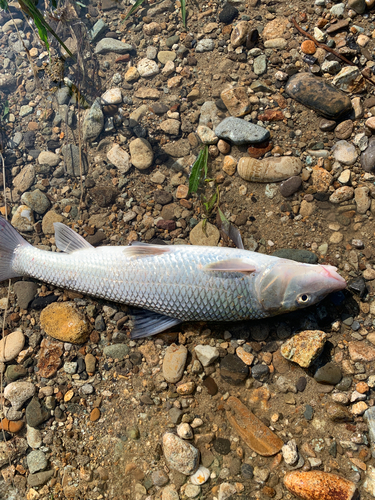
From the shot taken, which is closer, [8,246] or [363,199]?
[363,199]

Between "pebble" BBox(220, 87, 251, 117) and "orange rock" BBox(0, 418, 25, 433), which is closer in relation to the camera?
"orange rock" BBox(0, 418, 25, 433)

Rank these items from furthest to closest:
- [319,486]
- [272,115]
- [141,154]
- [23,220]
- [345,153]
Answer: [23,220], [141,154], [272,115], [345,153], [319,486]

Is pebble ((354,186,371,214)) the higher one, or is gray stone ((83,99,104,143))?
gray stone ((83,99,104,143))

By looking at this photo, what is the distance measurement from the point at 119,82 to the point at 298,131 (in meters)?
2.69

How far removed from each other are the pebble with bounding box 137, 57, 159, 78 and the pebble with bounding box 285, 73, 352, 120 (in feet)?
6.27

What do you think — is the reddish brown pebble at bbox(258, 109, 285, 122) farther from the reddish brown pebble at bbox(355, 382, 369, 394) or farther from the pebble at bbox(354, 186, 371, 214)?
the reddish brown pebble at bbox(355, 382, 369, 394)

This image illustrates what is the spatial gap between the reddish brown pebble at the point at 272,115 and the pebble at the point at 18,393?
4476 mm

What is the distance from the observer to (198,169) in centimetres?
388

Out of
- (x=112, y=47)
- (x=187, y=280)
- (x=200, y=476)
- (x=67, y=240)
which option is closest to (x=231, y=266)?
(x=187, y=280)

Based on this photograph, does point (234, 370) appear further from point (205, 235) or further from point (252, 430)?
point (205, 235)

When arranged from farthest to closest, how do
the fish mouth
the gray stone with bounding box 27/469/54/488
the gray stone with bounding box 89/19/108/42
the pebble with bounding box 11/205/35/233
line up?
the gray stone with bounding box 89/19/108/42 < the pebble with bounding box 11/205/35/233 < the gray stone with bounding box 27/469/54/488 < the fish mouth

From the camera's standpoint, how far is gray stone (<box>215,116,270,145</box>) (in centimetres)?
381

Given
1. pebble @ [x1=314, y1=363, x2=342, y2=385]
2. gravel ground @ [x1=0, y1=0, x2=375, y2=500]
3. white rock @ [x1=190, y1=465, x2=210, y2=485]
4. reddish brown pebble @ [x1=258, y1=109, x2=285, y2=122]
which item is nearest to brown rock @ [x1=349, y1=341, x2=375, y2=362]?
gravel ground @ [x1=0, y1=0, x2=375, y2=500]

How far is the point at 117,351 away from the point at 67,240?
155cm
